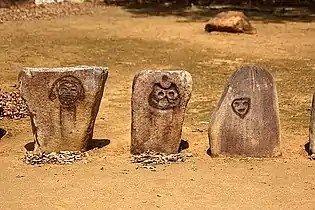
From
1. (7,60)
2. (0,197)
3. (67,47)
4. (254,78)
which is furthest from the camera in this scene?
(67,47)

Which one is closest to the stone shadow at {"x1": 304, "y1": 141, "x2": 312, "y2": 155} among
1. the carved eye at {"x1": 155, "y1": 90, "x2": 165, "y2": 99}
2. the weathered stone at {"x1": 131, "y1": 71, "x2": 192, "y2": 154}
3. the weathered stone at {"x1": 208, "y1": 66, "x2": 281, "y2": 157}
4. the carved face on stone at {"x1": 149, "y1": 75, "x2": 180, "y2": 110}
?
the weathered stone at {"x1": 208, "y1": 66, "x2": 281, "y2": 157}

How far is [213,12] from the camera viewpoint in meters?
20.5

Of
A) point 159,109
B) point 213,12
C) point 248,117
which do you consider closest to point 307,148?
point 248,117

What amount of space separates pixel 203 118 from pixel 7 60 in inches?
211

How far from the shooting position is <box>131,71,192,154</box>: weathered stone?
6.80 metres

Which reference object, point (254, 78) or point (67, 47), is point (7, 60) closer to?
point (67, 47)

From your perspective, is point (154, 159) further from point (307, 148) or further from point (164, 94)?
point (307, 148)

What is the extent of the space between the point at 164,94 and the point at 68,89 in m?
1.09

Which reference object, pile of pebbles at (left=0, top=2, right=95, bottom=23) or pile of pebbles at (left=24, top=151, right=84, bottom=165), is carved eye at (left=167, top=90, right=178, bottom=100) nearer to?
pile of pebbles at (left=24, top=151, right=84, bottom=165)

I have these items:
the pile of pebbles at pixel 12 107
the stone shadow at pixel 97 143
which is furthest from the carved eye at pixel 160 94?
the pile of pebbles at pixel 12 107

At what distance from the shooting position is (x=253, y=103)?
683 cm

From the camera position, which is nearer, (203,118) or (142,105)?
(142,105)

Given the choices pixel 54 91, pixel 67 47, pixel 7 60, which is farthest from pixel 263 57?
pixel 54 91

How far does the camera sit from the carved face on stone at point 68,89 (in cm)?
681
